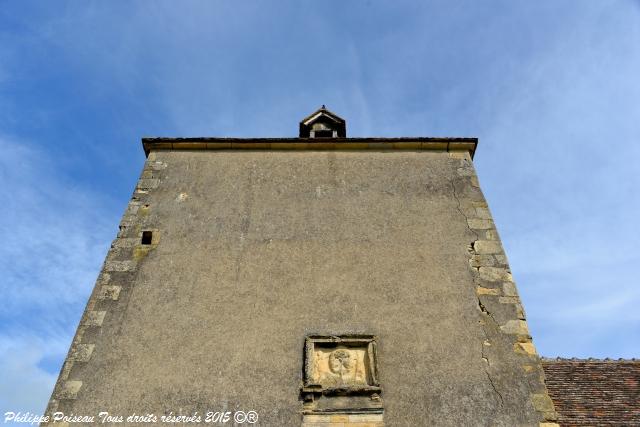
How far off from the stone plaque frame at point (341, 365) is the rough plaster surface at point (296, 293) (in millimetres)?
114

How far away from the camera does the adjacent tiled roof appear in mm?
6156

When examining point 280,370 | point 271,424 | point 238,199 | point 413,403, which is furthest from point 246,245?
point 413,403

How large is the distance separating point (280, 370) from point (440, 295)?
A: 1912mm

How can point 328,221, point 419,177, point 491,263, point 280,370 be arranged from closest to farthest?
point 280,370
point 491,263
point 328,221
point 419,177

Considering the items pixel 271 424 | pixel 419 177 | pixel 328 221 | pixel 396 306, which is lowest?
pixel 271 424

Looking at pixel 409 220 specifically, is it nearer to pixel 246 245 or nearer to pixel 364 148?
pixel 364 148

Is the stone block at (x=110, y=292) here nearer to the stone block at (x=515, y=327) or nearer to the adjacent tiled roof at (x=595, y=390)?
the stone block at (x=515, y=327)

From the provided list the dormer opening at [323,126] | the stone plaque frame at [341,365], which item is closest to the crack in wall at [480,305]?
the stone plaque frame at [341,365]

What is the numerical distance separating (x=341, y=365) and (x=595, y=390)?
416cm

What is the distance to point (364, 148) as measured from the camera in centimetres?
728

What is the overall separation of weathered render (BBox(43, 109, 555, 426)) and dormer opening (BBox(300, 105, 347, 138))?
1.00 metres

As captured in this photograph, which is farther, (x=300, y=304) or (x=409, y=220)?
(x=409, y=220)

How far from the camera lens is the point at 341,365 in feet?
16.1

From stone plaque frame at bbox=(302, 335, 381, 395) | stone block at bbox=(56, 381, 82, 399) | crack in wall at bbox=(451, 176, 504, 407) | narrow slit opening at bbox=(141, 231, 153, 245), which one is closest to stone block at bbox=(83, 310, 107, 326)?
stone block at bbox=(56, 381, 82, 399)
